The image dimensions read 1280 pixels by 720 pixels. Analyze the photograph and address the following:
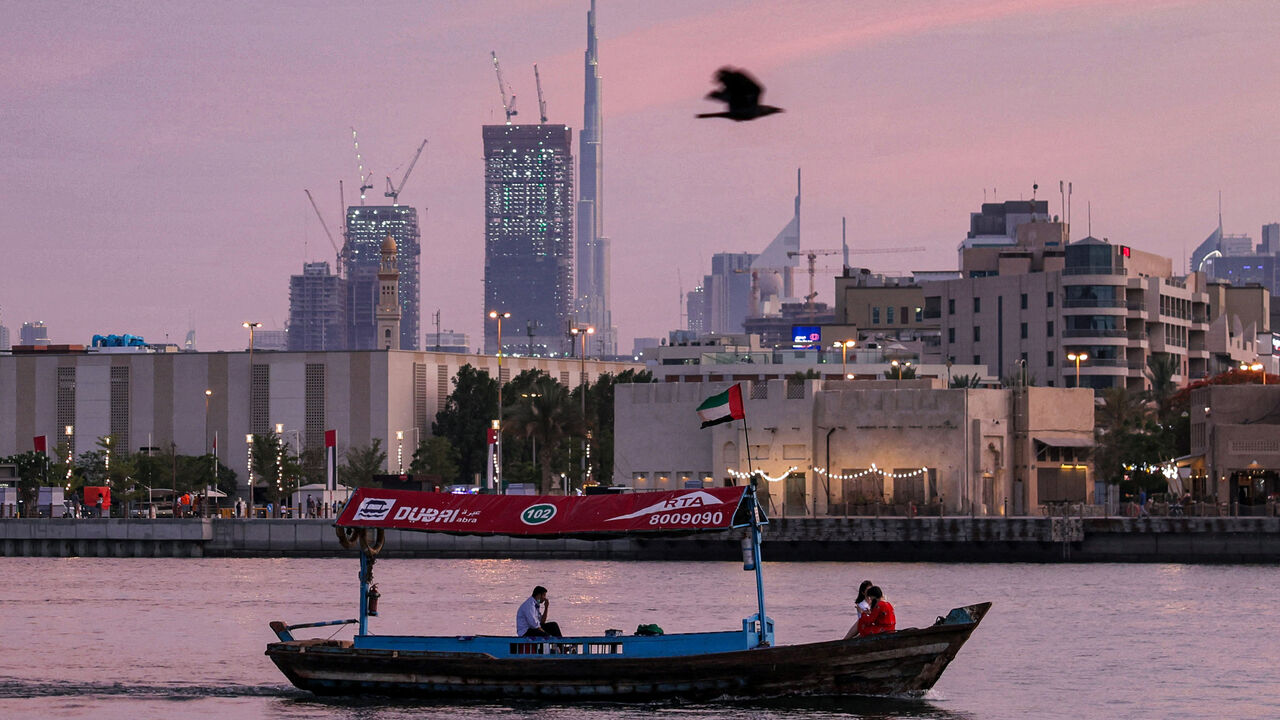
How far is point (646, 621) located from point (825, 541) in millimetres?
38815

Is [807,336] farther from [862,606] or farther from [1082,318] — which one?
[862,606]

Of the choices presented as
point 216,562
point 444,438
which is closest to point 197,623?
point 216,562

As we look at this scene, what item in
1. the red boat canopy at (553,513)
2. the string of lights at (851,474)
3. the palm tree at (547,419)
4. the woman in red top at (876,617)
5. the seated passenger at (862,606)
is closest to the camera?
the red boat canopy at (553,513)

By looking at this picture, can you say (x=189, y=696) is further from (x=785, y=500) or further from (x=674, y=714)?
(x=785, y=500)

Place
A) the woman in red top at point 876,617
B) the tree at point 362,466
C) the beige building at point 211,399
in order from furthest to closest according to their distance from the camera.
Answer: the beige building at point 211,399, the tree at point 362,466, the woman in red top at point 876,617

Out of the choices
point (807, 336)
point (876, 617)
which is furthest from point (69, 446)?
point (876, 617)

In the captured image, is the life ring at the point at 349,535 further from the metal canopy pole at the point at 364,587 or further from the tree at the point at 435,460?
the tree at the point at 435,460

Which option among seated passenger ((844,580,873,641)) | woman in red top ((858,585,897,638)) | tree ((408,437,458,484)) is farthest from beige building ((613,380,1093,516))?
woman in red top ((858,585,897,638))

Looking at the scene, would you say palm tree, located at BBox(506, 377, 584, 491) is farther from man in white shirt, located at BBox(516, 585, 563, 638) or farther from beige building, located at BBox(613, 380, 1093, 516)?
man in white shirt, located at BBox(516, 585, 563, 638)

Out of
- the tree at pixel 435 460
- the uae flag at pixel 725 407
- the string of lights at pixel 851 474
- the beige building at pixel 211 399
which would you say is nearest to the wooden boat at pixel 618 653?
the uae flag at pixel 725 407

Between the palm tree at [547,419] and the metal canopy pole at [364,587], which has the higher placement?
the palm tree at [547,419]

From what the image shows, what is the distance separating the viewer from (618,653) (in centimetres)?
4206

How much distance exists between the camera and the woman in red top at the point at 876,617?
42.0 metres

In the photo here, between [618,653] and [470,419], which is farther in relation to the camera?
[470,419]
